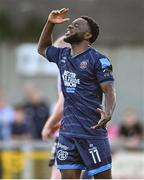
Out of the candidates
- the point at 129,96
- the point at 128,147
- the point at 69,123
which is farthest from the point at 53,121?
the point at 129,96

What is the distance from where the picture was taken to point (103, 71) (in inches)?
316

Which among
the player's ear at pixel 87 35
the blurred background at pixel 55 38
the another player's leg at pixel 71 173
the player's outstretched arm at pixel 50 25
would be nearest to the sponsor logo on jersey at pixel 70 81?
the player's ear at pixel 87 35

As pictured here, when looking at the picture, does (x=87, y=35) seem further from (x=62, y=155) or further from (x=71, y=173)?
(x=71, y=173)

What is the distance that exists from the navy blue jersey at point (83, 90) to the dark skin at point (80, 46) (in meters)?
0.08

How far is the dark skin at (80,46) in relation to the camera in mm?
8031

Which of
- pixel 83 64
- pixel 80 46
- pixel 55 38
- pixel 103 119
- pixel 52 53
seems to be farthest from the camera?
pixel 55 38

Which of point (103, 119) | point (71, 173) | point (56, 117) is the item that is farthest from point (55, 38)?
point (103, 119)

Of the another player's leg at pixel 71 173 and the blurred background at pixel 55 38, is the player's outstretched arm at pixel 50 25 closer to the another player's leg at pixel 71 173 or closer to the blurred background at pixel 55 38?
the another player's leg at pixel 71 173

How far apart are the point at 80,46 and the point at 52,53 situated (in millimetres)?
343

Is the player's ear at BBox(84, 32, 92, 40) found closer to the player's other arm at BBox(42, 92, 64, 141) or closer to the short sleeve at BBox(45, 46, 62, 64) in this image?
the short sleeve at BBox(45, 46, 62, 64)

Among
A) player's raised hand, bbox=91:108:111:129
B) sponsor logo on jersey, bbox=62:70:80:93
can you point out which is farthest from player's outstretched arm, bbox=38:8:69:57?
player's raised hand, bbox=91:108:111:129

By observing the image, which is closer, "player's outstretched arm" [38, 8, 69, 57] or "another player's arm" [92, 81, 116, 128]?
"another player's arm" [92, 81, 116, 128]

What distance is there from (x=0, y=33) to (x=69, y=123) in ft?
44.7

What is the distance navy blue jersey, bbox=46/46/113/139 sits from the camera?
8109 mm
